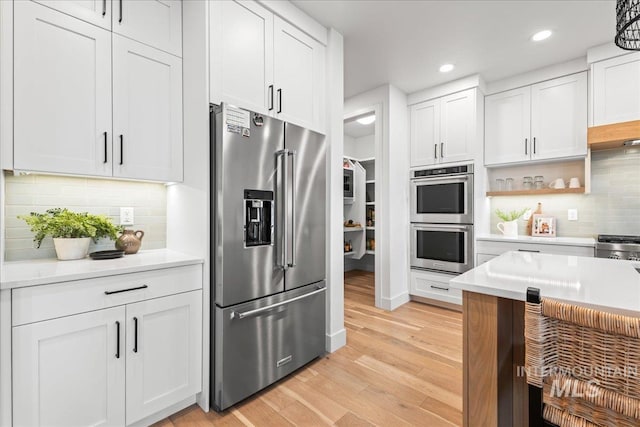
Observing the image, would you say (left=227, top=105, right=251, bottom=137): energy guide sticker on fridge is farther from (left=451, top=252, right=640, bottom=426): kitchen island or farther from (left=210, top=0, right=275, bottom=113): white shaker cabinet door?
(left=451, top=252, right=640, bottom=426): kitchen island

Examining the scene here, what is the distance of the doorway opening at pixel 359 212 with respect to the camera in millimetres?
A: 4316

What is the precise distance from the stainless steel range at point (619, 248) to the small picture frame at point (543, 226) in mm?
518

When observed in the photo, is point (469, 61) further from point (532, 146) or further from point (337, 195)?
point (337, 195)

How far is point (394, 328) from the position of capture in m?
2.93

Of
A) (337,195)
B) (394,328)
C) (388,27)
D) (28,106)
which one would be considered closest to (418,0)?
(388,27)

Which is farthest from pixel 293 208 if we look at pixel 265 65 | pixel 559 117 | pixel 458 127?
pixel 559 117

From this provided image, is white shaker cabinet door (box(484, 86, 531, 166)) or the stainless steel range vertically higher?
white shaker cabinet door (box(484, 86, 531, 166))

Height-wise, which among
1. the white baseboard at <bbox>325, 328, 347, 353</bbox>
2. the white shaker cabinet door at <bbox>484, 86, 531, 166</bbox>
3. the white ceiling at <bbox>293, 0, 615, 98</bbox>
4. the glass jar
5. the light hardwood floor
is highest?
the white ceiling at <bbox>293, 0, 615, 98</bbox>

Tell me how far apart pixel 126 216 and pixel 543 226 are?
4.11 metres

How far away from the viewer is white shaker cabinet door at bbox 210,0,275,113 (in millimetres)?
1775

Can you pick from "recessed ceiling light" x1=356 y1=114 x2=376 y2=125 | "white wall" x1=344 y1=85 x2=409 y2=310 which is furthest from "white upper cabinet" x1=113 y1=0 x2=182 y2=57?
"recessed ceiling light" x1=356 y1=114 x2=376 y2=125

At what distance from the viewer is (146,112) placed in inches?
72.2

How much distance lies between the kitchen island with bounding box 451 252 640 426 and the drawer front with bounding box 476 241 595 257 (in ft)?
5.44

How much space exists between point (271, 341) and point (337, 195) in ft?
4.19
